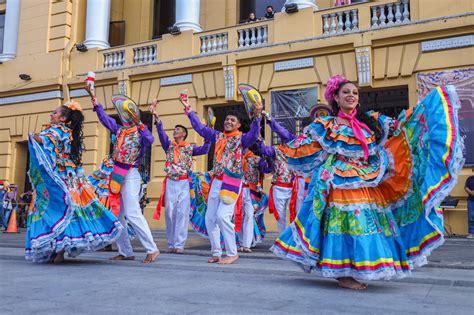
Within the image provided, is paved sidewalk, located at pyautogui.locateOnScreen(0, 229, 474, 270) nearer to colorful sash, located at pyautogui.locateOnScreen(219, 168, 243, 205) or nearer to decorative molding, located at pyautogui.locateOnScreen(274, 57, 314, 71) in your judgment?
colorful sash, located at pyautogui.locateOnScreen(219, 168, 243, 205)

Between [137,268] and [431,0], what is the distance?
379 inches

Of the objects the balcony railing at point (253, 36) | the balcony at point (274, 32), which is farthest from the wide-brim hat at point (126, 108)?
the balcony railing at point (253, 36)

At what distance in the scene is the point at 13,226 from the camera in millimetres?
14430

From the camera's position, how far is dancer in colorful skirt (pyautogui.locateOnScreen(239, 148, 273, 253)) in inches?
316

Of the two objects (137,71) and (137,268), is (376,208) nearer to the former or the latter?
(137,268)

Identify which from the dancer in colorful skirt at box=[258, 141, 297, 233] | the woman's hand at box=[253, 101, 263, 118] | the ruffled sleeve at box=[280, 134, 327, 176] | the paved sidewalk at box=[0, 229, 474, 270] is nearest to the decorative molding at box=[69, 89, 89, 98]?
the paved sidewalk at box=[0, 229, 474, 270]

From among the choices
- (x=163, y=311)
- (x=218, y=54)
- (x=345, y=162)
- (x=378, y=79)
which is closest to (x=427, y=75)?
(x=378, y=79)

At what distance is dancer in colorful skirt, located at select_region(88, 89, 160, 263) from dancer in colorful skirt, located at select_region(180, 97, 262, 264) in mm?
744

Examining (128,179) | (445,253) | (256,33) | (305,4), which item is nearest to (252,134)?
(128,179)

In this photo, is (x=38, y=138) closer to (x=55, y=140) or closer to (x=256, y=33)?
(x=55, y=140)

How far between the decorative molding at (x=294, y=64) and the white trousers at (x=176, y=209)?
6.30 m

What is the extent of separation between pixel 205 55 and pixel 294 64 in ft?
9.07

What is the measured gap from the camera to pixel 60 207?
588cm

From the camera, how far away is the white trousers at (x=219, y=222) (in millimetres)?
6328
